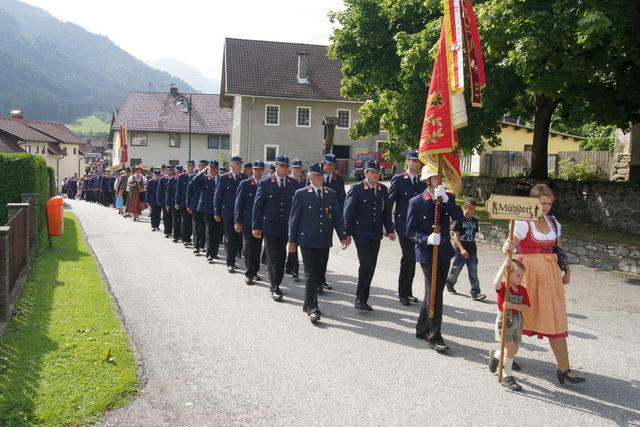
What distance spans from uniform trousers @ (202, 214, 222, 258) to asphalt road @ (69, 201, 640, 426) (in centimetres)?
219

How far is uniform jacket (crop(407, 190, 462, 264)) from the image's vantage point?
23.3ft

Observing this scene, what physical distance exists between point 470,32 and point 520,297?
3567 mm

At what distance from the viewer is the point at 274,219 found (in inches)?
381

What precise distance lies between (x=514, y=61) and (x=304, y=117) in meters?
36.0

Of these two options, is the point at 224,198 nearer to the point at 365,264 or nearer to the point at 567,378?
the point at 365,264

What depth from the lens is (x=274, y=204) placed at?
9781mm

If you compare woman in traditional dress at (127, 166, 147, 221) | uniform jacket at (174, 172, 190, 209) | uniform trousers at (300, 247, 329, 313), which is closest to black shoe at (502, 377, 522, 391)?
uniform trousers at (300, 247, 329, 313)

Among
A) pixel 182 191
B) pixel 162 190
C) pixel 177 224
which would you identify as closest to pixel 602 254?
pixel 182 191

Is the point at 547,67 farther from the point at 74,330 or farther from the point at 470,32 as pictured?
the point at 74,330

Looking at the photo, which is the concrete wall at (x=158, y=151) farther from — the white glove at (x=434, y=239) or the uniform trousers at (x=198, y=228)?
the white glove at (x=434, y=239)

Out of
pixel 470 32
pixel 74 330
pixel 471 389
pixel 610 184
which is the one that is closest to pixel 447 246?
pixel 471 389

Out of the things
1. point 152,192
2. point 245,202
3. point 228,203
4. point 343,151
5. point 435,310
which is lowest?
point 435,310

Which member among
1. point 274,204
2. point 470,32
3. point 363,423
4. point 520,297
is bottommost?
point 363,423

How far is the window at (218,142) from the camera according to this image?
6297 centimetres
